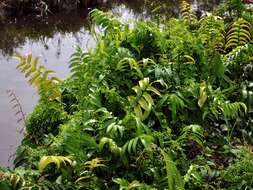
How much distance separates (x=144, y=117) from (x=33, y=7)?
761cm

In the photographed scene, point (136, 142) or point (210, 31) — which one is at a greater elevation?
point (210, 31)

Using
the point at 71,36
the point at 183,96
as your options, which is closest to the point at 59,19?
the point at 71,36

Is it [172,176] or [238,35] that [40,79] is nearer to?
[172,176]

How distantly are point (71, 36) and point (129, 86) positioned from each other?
5.73 m

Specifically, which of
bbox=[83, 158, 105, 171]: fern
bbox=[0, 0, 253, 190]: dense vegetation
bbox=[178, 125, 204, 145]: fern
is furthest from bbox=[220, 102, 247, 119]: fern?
bbox=[83, 158, 105, 171]: fern

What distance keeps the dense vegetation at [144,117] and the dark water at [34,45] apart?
952mm

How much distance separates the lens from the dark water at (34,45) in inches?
234

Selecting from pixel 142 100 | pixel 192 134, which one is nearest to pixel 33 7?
pixel 142 100

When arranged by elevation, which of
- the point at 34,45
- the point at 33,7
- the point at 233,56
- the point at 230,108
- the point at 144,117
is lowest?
the point at 230,108

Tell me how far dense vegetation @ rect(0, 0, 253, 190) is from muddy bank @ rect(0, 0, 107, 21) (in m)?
5.94

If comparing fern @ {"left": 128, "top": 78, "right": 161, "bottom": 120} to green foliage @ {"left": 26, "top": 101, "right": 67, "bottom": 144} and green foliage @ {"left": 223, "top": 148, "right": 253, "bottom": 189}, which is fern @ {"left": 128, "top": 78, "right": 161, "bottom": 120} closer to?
green foliage @ {"left": 26, "top": 101, "right": 67, "bottom": 144}

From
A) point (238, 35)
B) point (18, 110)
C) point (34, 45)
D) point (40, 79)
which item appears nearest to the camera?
point (40, 79)

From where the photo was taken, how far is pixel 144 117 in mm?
3891

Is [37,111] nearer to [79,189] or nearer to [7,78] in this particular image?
[79,189]
